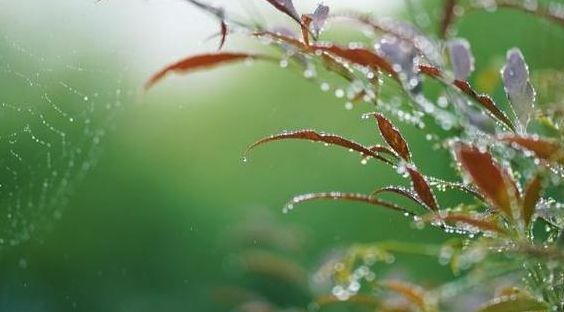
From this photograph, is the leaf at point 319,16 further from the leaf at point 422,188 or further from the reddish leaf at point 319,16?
A: the leaf at point 422,188

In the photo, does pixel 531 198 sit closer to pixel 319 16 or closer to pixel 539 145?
pixel 539 145

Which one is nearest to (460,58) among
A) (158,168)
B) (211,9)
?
(211,9)

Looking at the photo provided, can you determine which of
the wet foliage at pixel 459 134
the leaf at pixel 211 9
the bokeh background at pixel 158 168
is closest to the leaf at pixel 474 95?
the wet foliage at pixel 459 134

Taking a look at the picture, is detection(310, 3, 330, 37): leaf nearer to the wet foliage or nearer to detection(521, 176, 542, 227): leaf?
the wet foliage

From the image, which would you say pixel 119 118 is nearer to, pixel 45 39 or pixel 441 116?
pixel 45 39

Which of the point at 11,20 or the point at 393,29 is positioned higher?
the point at 11,20

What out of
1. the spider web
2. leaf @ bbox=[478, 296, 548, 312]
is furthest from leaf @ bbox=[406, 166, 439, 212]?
the spider web

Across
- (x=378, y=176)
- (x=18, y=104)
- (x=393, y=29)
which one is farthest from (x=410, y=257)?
(x=393, y=29)
